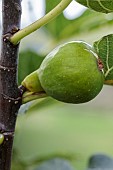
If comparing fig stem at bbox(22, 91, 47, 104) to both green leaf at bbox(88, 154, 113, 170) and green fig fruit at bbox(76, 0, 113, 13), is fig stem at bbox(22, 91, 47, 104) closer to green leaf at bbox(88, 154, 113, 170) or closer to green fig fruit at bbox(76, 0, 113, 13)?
green fig fruit at bbox(76, 0, 113, 13)

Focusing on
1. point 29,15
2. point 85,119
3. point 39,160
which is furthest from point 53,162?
point 85,119

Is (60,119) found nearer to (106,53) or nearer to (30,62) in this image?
(30,62)

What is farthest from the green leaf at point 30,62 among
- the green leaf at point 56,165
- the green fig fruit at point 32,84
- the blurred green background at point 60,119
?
the green fig fruit at point 32,84

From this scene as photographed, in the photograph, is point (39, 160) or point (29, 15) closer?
point (39, 160)

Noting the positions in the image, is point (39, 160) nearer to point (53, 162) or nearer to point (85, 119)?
point (53, 162)

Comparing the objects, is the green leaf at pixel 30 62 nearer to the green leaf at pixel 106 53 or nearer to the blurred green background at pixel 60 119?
the blurred green background at pixel 60 119

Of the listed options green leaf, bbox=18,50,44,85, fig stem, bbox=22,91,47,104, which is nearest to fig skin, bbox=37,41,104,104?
fig stem, bbox=22,91,47,104
